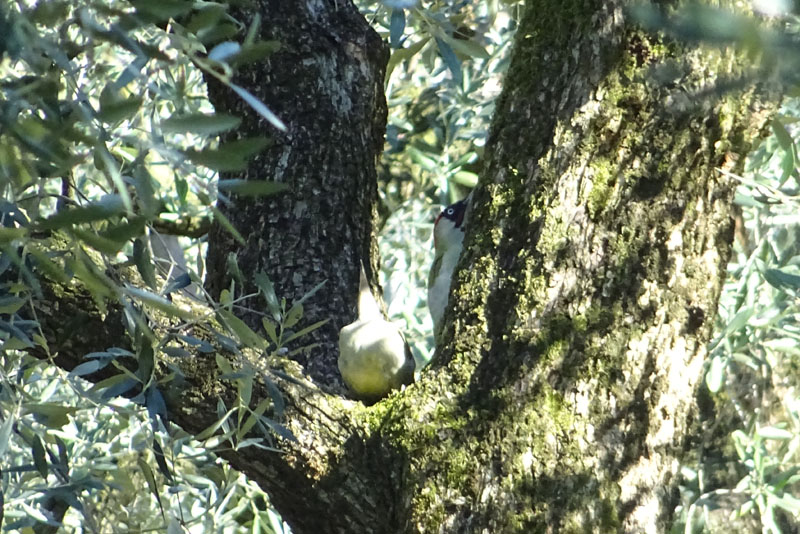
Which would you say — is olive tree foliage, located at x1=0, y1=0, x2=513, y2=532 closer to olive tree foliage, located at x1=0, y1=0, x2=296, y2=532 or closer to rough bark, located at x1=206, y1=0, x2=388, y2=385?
olive tree foliage, located at x1=0, y1=0, x2=296, y2=532

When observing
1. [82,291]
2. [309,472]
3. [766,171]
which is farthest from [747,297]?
[82,291]

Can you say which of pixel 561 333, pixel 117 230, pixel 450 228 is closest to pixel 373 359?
pixel 561 333

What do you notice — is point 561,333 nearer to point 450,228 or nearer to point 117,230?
point 450,228

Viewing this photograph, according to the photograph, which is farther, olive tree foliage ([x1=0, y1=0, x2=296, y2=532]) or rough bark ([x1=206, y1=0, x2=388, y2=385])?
rough bark ([x1=206, y1=0, x2=388, y2=385])

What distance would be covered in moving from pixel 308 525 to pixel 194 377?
1.31 feet

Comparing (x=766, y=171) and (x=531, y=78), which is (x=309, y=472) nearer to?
(x=531, y=78)

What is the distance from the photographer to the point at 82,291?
2.16 m

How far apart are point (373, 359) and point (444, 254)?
0.55m

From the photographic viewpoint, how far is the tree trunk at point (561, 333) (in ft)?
6.49

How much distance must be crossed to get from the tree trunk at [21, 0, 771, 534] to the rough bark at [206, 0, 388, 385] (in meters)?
0.44

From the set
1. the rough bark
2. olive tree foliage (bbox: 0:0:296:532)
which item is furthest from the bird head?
olive tree foliage (bbox: 0:0:296:532)

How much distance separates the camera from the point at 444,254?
2.76 metres

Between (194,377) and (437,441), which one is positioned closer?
(437,441)

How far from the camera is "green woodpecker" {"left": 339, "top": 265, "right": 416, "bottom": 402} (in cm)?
230
